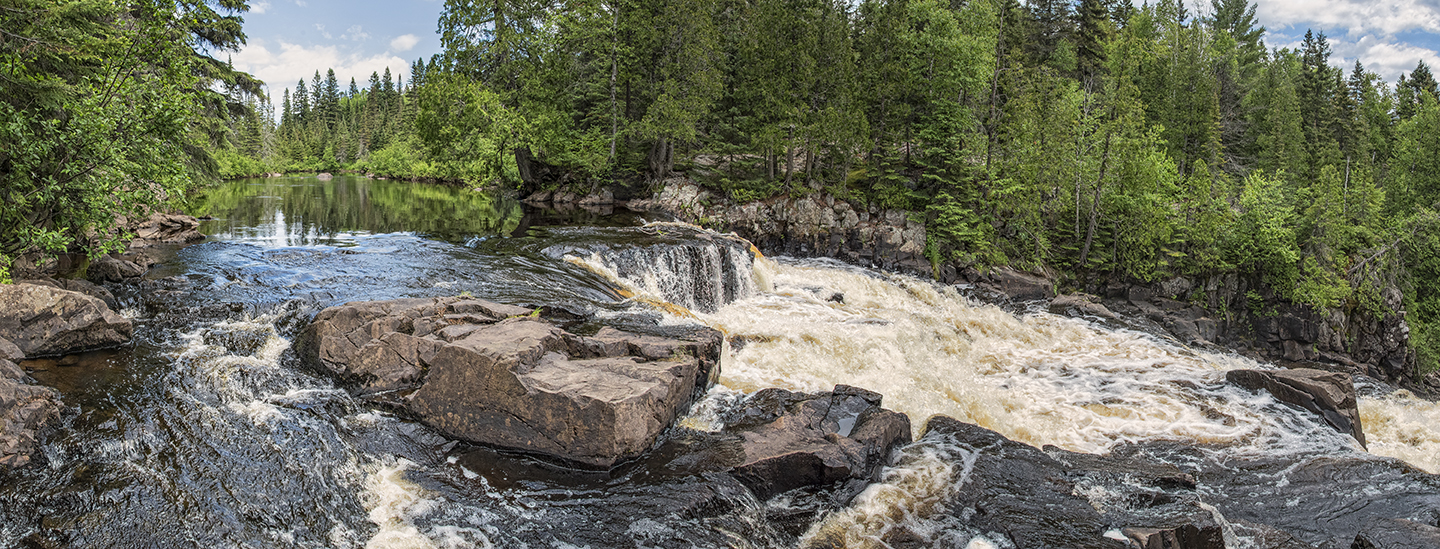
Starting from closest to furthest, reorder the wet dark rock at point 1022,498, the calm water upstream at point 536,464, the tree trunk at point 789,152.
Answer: the calm water upstream at point 536,464 < the wet dark rock at point 1022,498 < the tree trunk at point 789,152

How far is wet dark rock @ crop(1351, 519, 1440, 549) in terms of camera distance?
740 cm

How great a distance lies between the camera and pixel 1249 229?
25.0 meters

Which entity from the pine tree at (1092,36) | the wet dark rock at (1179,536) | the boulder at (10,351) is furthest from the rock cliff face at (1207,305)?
the boulder at (10,351)

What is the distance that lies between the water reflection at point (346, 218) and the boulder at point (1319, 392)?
69.4 ft

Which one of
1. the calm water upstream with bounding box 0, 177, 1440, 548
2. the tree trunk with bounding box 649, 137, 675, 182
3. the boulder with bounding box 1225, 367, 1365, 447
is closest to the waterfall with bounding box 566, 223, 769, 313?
the calm water upstream with bounding box 0, 177, 1440, 548

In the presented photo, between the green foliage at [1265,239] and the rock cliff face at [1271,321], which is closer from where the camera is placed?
the green foliage at [1265,239]

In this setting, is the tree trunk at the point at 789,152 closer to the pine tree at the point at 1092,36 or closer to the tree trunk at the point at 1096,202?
the tree trunk at the point at 1096,202

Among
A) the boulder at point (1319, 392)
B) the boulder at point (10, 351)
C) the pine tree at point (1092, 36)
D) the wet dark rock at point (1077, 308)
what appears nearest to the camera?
the boulder at point (10, 351)

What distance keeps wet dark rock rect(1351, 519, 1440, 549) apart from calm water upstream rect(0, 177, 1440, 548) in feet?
1.36

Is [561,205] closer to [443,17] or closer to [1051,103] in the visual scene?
[443,17]

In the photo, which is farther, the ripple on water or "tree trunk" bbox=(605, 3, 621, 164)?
"tree trunk" bbox=(605, 3, 621, 164)

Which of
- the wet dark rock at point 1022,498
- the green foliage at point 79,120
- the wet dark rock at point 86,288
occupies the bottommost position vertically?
the wet dark rock at point 1022,498

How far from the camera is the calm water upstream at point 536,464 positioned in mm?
6531

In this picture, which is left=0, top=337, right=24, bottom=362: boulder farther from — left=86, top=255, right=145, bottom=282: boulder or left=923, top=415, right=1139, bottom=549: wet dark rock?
left=923, top=415, right=1139, bottom=549: wet dark rock
